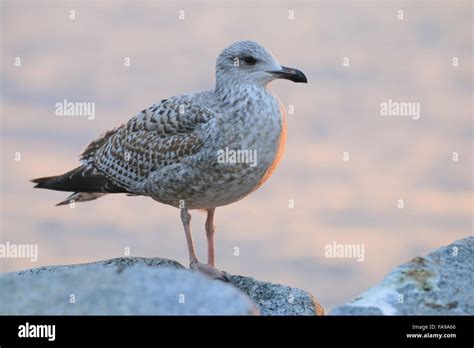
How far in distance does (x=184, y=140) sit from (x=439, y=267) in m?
4.50

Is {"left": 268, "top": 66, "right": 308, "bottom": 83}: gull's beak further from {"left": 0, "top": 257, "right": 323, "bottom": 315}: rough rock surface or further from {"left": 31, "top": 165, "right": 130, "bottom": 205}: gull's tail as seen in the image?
{"left": 0, "top": 257, "right": 323, "bottom": 315}: rough rock surface

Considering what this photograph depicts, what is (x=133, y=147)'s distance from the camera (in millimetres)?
14312

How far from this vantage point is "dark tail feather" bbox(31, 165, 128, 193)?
14656mm

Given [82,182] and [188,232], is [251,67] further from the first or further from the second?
[82,182]

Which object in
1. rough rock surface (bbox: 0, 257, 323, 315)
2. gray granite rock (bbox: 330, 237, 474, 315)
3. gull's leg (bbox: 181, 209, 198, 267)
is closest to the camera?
rough rock surface (bbox: 0, 257, 323, 315)

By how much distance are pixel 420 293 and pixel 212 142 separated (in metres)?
4.23

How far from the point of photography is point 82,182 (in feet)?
48.8

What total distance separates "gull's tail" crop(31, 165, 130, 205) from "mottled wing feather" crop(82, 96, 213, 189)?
0.12 meters

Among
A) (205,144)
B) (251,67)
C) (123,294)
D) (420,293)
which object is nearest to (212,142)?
(205,144)

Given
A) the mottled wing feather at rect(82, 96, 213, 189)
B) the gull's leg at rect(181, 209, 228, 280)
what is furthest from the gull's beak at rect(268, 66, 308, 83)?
the gull's leg at rect(181, 209, 228, 280)

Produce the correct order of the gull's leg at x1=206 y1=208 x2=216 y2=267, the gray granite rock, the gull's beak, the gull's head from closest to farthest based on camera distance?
the gray granite rock < the gull's beak < the gull's head < the gull's leg at x1=206 y1=208 x2=216 y2=267

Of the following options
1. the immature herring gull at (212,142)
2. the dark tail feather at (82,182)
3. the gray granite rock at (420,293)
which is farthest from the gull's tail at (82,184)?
the gray granite rock at (420,293)
